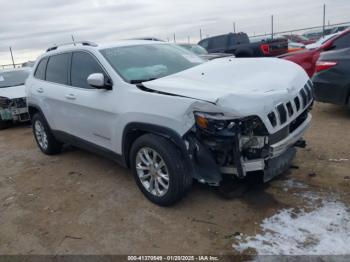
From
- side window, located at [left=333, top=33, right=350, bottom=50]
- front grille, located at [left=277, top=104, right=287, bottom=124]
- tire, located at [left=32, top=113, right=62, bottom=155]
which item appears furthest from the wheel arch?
side window, located at [left=333, top=33, right=350, bottom=50]

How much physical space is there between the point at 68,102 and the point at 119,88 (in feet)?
4.12

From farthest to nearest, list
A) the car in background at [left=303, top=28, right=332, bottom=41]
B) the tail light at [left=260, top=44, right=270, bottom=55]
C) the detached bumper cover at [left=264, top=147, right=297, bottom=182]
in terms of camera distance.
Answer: the car in background at [left=303, top=28, right=332, bottom=41], the tail light at [left=260, top=44, right=270, bottom=55], the detached bumper cover at [left=264, top=147, right=297, bottom=182]

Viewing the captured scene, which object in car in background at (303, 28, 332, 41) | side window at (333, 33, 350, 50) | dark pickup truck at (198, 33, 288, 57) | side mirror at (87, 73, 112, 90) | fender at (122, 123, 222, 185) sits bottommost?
car in background at (303, 28, 332, 41)

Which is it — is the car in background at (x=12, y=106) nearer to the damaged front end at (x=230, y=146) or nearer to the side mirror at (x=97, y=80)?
the side mirror at (x=97, y=80)

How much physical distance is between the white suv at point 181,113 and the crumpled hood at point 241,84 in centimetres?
1

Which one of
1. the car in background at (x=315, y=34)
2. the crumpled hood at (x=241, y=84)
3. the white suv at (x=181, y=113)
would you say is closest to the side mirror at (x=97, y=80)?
the white suv at (x=181, y=113)

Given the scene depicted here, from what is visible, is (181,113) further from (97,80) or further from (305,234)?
(305,234)

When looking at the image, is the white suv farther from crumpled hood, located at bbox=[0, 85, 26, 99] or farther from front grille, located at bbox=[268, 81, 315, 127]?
crumpled hood, located at bbox=[0, 85, 26, 99]

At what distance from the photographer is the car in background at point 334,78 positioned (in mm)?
6211

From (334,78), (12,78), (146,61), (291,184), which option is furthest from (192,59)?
(12,78)

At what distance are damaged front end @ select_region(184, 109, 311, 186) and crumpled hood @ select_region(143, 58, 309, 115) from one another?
0.15 metres

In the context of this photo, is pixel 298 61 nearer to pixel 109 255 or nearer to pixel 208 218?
pixel 208 218

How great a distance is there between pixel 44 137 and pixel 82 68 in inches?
76.4

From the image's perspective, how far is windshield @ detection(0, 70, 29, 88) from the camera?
982 centimetres
